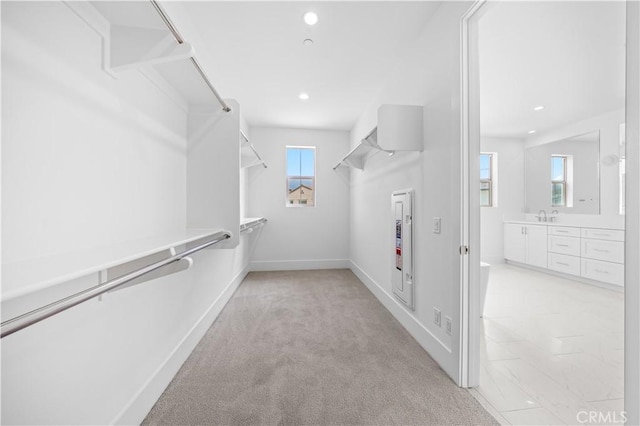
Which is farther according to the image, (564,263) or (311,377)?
(564,263)

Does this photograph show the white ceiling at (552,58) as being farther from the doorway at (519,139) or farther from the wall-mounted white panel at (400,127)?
the wall-mounted white panel at (400,127)

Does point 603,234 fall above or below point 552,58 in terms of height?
below

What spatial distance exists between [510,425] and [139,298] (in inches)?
80.0

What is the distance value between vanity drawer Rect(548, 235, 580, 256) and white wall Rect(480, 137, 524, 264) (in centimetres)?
102

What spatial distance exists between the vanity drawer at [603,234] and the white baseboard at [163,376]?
529 centimetres

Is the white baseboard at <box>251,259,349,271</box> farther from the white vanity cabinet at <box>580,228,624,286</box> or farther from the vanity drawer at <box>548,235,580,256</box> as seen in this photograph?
→ the white vanity cabinet at <box>580,228,624,286</box>

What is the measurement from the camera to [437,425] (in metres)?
1.36

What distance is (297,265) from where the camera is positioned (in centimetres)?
483

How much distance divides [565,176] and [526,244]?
139cm

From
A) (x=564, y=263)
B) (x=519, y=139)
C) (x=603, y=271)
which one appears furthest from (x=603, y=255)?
(x=519, y=139)

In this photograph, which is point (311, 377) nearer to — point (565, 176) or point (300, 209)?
point (300, 209)

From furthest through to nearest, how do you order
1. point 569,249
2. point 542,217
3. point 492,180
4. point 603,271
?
1. point 492,180
2. point 542,217
3. point 569,249
4. point 603,271

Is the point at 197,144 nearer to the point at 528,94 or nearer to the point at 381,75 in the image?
the point at 381,75

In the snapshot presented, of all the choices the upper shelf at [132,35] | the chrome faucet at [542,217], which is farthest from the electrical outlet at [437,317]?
the chrome faucet at [542,217]
